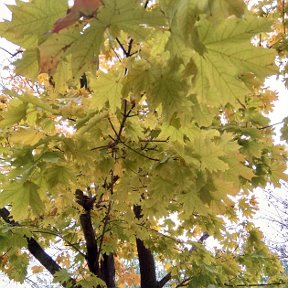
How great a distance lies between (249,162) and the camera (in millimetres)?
2555

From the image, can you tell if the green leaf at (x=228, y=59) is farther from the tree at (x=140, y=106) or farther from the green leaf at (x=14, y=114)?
the green leaf at (x=14, y=114)

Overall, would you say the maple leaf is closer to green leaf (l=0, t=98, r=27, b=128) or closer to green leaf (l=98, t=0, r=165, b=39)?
green leaf (l=98, t=0, r=165, b=39)

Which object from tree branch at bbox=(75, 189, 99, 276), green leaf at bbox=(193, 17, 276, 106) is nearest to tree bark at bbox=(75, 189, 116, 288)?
tree branch at bbox=(75, 189, 99, 276)

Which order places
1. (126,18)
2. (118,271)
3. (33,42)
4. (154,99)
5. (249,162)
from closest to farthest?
(126,18) → (33,42) → (154,99) → (249,162) → (118,271)

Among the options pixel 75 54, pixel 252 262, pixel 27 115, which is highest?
pixel 252 262

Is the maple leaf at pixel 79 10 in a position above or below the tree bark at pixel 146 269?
below

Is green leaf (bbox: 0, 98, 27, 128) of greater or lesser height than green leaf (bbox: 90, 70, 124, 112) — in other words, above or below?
below

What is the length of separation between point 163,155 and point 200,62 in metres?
0.85

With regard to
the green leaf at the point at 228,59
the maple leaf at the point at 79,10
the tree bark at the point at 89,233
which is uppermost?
the tree bark at the point at 89,233

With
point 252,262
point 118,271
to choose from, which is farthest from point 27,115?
point 118,271

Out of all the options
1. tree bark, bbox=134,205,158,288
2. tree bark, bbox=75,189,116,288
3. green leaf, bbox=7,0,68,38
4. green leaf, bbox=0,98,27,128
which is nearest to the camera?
green leaf, bbox=7,0,68,38

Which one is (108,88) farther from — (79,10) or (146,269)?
(146,269)

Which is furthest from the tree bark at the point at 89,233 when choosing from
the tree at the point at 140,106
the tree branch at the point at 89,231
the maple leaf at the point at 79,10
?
the maple leaf at the point at 79,10

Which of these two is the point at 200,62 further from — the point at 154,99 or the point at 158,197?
the point at 158,197
